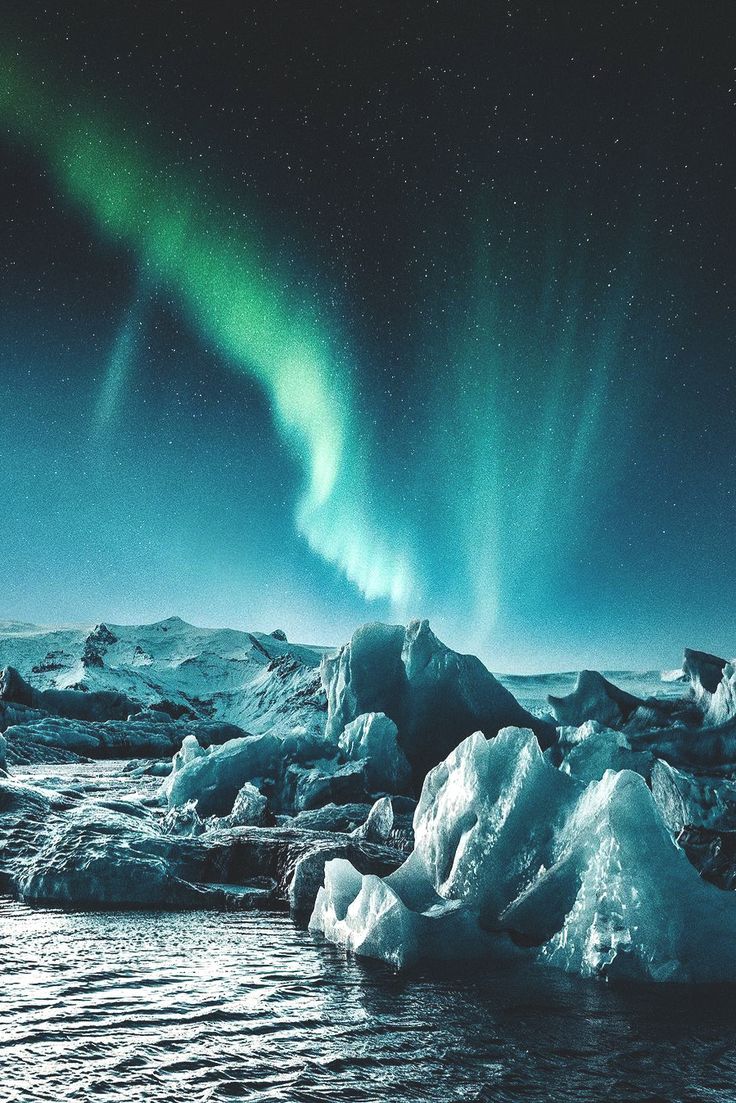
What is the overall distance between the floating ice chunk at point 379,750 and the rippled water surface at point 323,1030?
1570cm

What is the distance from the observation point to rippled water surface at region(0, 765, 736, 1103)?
323cm

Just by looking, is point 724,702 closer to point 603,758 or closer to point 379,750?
point 603,758

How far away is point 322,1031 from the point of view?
3.96 metres

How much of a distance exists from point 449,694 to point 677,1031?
21.6 m

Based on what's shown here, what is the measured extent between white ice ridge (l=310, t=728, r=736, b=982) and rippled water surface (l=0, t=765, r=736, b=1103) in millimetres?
313

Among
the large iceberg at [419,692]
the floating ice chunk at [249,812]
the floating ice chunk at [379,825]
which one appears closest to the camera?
the floating ice chunk at [379,825]

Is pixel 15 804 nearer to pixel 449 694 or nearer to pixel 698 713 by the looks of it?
pixel 449 694

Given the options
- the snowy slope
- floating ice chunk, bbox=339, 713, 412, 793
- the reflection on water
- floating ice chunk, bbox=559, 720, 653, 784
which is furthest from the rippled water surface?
the snowy slope

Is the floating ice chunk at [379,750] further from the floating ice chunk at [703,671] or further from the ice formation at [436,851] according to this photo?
the floating ice chunk at [703,671]

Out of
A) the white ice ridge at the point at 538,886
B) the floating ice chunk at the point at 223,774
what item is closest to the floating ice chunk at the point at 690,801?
the white ice ridge at the point at 538,886

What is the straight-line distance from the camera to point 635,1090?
10.9ft

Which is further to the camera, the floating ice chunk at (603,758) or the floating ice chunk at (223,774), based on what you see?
the floating ice chunk at (223,774)

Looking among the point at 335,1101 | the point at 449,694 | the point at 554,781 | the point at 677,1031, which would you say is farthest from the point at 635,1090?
the point at 449,694

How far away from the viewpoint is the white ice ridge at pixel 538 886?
537cm
